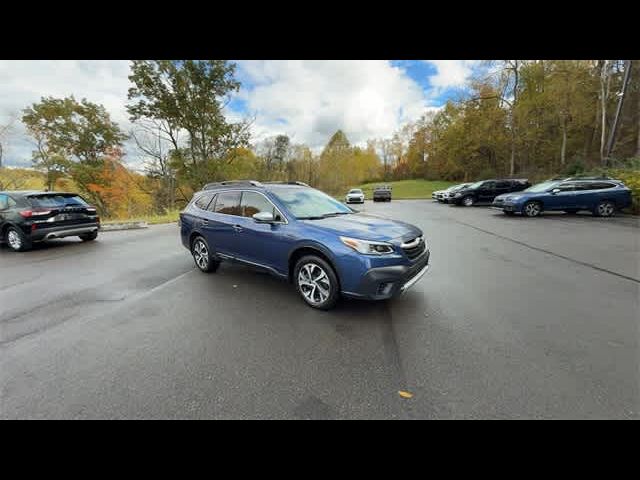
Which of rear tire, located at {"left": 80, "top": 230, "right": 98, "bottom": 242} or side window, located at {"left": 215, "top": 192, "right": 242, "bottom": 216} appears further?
rear tire, located at {"left": 80, "top": 230, "right": 98, "bottom": 242}

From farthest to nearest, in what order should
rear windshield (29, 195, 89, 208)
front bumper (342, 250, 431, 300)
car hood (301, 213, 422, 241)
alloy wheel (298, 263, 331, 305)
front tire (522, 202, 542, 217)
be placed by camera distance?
front tire (522, 202, 542, 217) → rear windshield (29, 195, 89, 208) → alloy wheel (298, 263, 331, 305) → car hood (301, 213, 422, 241) → front bumper (342, 250, 431, 300)

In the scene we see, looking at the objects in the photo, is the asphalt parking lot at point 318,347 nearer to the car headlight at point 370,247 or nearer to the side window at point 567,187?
the car headlight at point 370,247

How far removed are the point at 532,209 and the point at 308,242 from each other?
12.9 metres

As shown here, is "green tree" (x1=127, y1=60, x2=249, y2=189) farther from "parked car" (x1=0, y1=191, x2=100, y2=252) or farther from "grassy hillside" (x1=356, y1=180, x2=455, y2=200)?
"grassy hillside" (x1=356, y1=180, x2=455, y2=200)

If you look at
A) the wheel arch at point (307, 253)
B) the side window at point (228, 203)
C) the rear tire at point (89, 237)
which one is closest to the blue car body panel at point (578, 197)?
the wheel arch at point (307, 253)

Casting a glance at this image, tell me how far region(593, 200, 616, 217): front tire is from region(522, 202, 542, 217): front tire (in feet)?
6.44

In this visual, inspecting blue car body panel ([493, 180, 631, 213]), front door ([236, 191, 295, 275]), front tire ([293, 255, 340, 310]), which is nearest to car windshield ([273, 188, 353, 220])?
front door ([236, 191, 295, 275])

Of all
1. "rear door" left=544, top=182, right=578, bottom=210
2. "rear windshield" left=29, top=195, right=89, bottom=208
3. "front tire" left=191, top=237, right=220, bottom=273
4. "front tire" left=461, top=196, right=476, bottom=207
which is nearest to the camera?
"front tire" left=191, top=237, right=220, bottom=273

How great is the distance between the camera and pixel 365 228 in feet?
11.6

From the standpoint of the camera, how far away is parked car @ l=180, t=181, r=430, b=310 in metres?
3.16

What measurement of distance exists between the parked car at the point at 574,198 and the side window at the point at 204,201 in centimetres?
1320

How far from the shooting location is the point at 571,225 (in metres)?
9.38

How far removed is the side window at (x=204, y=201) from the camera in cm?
516
